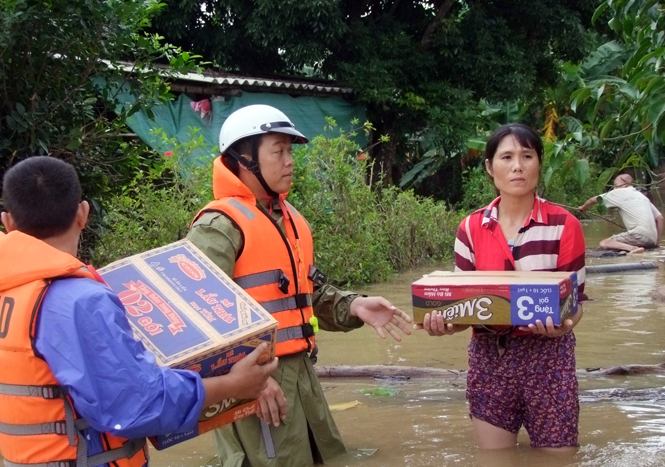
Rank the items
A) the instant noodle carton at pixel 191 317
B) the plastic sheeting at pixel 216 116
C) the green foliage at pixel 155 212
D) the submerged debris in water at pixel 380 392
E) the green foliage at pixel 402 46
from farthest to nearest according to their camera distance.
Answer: the green foliage at pixel 402 46 → the plastic sheeting at pixel 216 116 → the green foliage at pixel 155 212 → the submerged debris in water at pixel 380 392 → the instant noodle carton at pixel 191 317

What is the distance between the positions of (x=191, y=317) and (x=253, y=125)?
1.21 metres

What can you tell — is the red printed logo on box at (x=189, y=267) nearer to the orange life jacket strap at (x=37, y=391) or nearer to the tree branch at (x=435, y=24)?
the orange life jacket strap at (x=37, y=391)

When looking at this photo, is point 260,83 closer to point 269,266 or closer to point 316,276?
point 316,276

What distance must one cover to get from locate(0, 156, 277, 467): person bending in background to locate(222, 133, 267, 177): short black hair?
4.24ft

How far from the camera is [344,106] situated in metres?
14.4

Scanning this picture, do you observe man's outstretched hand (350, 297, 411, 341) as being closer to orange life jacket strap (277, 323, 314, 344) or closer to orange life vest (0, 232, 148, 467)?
orange life jacket strap (277, 323, 314, 344)

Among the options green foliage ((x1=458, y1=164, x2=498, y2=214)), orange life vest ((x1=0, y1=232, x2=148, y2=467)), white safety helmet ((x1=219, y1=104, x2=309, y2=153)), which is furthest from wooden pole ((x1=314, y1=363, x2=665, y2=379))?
green foliage ((x1=458, y1=164, x2=498, y2=214))

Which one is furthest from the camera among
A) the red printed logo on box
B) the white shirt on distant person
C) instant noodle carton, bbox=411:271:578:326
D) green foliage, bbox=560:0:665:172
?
the white shirt on distant person

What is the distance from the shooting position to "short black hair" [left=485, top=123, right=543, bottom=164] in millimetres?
3666

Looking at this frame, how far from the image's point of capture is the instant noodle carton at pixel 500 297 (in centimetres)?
321

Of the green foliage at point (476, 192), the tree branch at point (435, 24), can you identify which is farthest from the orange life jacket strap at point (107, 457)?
the green foliage at point (476, 192)

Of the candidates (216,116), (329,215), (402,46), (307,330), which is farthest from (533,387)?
(402,46)

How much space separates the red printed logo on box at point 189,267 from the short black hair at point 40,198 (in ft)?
1.87

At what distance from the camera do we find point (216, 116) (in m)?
12.1
